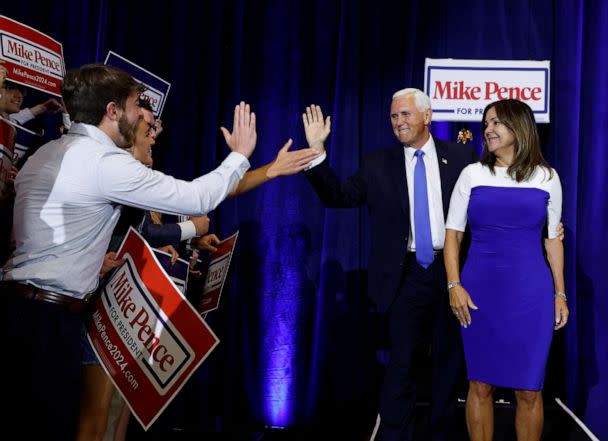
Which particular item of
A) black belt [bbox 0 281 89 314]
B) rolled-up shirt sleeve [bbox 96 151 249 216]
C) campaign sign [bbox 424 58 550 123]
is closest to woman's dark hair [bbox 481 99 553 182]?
campaign sign [bbox 424 58 550 123]

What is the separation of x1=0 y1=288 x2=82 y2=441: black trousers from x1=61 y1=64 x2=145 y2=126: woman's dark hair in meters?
0.55

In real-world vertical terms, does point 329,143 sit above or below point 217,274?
above

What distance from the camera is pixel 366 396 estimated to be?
3.64m

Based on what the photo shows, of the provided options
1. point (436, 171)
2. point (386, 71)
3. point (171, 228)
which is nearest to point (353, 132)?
point (386, 71)

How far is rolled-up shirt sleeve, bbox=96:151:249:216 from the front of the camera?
1706mm

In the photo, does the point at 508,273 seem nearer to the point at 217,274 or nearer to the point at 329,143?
the point at 217,274

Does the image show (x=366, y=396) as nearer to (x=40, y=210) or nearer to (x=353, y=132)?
(x=353, y=132)

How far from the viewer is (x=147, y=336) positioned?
1763 mm

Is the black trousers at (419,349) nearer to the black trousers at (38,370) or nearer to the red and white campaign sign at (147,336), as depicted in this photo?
the red and white campaign sign at (147,336)

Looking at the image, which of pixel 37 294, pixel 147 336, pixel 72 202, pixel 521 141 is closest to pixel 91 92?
pixel 72 202

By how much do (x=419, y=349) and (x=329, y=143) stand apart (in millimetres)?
1477

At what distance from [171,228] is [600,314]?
2416 mm

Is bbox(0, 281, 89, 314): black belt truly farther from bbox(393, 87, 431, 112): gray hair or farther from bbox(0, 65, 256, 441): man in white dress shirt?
bbox(393, 87, 431, 112): gray hair

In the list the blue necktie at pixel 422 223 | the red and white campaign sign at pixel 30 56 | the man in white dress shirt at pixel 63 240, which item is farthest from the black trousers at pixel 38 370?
the red and white campaign sign at pixel 30 56
